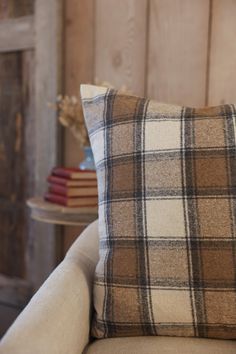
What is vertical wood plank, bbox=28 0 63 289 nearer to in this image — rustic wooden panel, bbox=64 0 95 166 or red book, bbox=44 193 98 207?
rustic wooden panel, bbox=64 0 95 166

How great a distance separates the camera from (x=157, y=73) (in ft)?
5.15

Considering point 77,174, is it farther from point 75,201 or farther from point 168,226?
point 168,226

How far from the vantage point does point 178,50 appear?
1.52 m

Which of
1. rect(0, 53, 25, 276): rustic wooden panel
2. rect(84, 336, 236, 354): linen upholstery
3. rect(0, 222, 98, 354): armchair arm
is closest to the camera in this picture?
rect(0, 222, 98, 354): armchair arm

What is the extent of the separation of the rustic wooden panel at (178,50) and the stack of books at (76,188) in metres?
0.46

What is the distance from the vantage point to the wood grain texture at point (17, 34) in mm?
1764

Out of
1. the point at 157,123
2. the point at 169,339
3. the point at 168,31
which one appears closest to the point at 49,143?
the point at 168,31

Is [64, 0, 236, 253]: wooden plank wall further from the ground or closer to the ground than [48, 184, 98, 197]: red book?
further from the ground

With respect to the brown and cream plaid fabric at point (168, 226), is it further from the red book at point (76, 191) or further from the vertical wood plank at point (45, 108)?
the vertical wood plank at point (45, 108)

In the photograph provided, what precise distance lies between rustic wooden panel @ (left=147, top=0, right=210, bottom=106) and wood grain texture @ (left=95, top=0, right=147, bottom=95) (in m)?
0.04

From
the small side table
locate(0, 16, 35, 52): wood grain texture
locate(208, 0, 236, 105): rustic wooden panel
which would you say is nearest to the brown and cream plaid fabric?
the small side table

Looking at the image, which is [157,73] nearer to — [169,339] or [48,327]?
[169,339]

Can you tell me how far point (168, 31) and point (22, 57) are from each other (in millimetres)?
683

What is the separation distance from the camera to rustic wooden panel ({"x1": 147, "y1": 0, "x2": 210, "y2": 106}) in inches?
58.4
